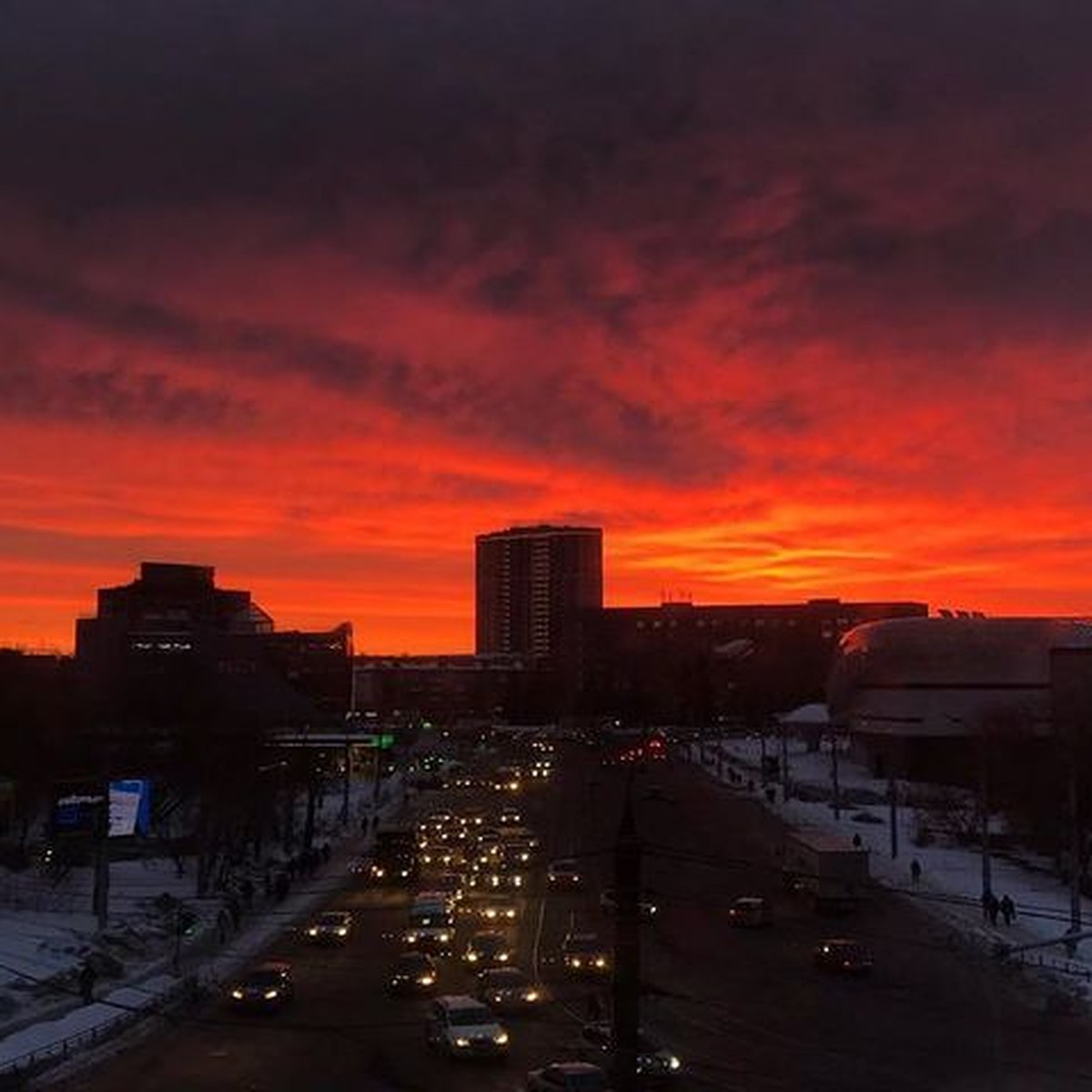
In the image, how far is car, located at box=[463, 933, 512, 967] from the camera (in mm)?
44906

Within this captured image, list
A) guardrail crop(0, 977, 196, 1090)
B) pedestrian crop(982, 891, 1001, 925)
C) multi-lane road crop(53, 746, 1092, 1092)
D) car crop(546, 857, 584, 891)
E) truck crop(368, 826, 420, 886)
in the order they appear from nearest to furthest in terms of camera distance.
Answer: multi-lane road crop(53, 746, 1092, 1092)
guardrail crop(0, 977, 196, 1090)
pedestrian crop(982, 891, 1001, 925)
car crop(546, 857, 584, 891)
truck crop(368, 826, 420, 886)

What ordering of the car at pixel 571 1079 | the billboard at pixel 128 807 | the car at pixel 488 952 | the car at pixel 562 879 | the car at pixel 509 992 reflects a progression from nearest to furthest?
the car at pixel 571 1079, the car at pixel 509 992, the car at pixel 488 952, the billboard at pixel 128 807, the car at pixel 562 879

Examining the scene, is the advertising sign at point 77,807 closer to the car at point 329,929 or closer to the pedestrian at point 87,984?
the car at point 329,929

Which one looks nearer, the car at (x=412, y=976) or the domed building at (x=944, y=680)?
the car at (x=412, y=976)

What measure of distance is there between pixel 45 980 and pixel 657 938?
20.6m

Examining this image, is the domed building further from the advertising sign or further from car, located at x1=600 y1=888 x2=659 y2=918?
the advertising sign

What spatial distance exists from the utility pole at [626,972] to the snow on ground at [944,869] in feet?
92.2

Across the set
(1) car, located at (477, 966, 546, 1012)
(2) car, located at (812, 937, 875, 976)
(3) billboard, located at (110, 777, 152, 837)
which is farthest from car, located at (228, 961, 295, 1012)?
(3) billboard, located at (110, 777, 152, 837)

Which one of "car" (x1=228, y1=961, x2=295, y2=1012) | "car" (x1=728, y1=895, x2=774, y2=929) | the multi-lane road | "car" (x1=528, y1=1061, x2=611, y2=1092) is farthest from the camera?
"car" (x1=728, y1=895, x2=774, y2=929)

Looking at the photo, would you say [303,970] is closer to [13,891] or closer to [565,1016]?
[565,1016]

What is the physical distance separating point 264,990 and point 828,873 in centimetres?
2991

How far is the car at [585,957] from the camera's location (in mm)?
43156

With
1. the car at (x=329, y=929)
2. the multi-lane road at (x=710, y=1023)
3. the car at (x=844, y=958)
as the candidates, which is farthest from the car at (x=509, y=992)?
the car at (x=329, y=929)

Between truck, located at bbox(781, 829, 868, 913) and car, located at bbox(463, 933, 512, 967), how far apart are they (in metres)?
12.6
